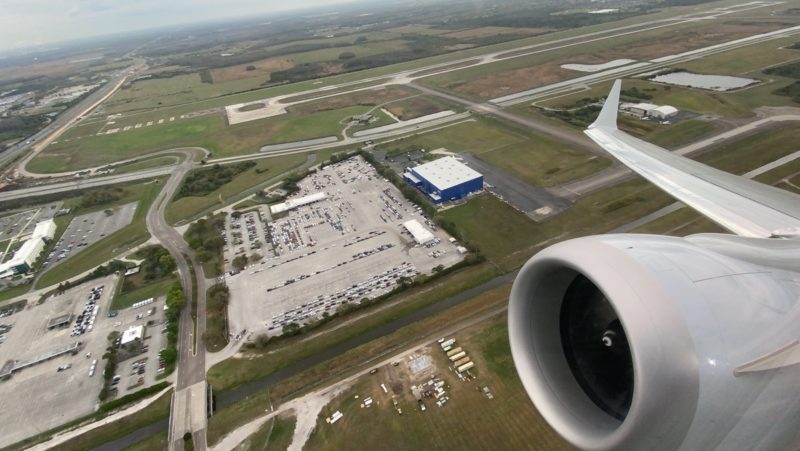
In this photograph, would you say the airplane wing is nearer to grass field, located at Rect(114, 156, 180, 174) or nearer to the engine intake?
the engine intake

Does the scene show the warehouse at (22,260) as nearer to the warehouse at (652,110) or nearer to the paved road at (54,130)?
the paved road at (54,130)

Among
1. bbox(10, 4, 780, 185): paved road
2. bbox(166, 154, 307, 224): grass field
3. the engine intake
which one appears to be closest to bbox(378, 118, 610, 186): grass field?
bbox(166, 154, 307, 224): grass field

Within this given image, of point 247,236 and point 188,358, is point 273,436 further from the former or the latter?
point 247,236

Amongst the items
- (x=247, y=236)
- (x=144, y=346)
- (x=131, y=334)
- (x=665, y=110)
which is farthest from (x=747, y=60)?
(x=131, y=334)

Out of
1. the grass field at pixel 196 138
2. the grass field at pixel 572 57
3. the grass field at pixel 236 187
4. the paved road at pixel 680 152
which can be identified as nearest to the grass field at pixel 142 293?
the grass field at pixel 236 187

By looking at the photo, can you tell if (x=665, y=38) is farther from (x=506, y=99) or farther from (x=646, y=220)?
(x=646, y=220)

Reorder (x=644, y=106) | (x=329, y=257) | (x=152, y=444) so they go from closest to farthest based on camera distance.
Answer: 1. (x=152, y=444)
2. (x=329, y=257)
3. (x=644, y=106)
